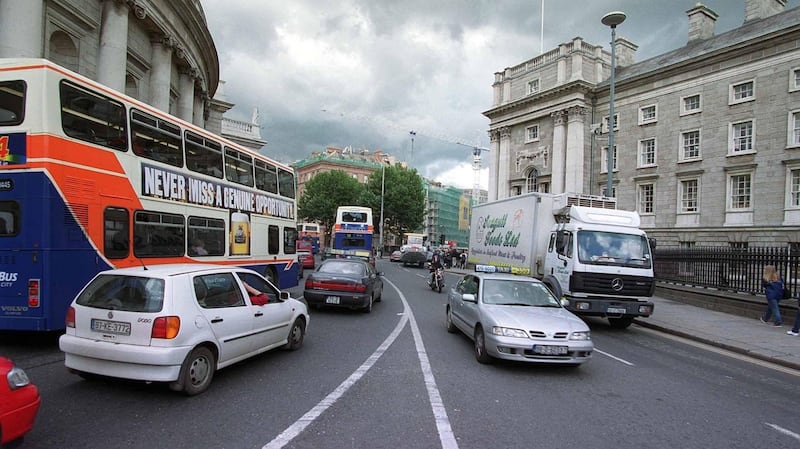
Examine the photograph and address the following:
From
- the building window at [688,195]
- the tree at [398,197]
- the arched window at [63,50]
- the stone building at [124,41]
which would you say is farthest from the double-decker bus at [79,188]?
the tree at [398,197]

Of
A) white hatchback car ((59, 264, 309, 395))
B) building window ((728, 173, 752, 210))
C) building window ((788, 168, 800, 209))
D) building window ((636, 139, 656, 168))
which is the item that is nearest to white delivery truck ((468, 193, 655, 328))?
white hatchback car ((59, 264, 309, 395))

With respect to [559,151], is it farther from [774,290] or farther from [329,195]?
[329,195]

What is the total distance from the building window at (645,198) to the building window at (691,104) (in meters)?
5.91

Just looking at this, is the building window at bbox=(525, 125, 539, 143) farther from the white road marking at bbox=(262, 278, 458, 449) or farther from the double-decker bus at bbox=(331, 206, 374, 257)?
the white road marking at bbox=(262, 278, 458, 449)

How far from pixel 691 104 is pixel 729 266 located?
23.2 m

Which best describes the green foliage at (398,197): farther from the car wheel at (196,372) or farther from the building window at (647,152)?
the car wheel at (196,372)

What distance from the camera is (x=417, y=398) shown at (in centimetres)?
534

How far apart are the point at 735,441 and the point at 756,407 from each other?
5.50 ft

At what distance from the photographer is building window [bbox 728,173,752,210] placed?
1164 inches

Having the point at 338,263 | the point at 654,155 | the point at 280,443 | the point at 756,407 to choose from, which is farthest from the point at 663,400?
the point at 654,155

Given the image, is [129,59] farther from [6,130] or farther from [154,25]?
[6,130]

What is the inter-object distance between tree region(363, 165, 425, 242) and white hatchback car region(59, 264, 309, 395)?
206 ft

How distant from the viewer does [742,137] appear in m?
30.0

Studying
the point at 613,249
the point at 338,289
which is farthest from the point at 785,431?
the point at 338,289
